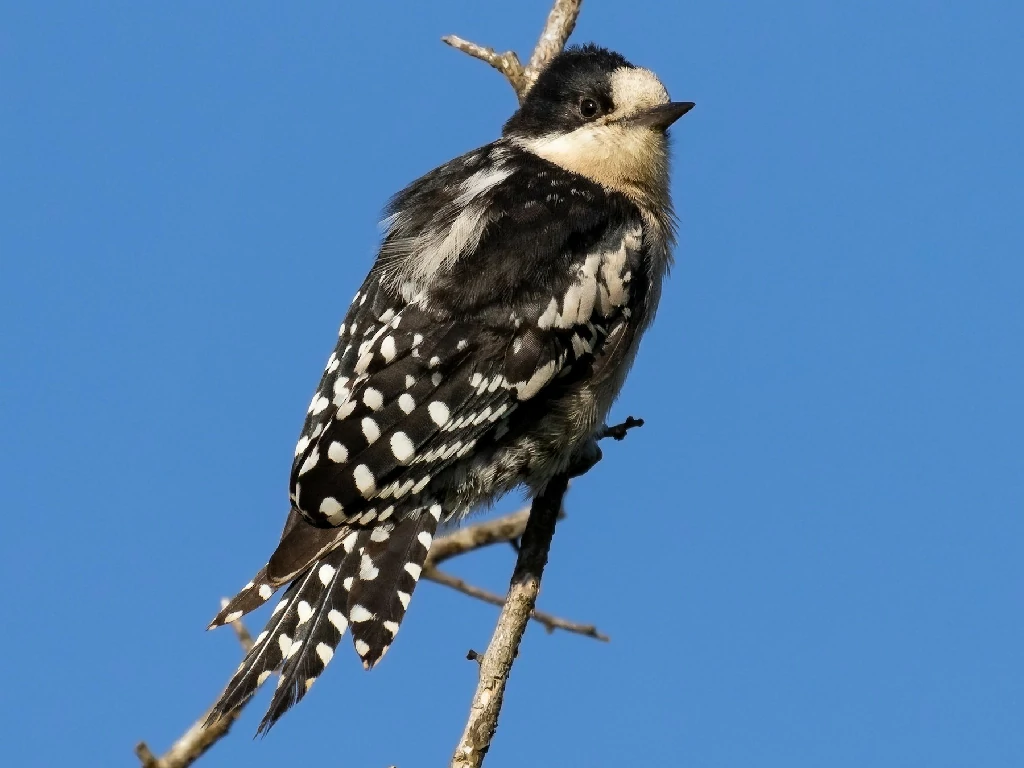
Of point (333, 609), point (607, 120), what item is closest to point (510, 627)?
point (333, 609)

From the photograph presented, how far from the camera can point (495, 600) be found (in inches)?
198

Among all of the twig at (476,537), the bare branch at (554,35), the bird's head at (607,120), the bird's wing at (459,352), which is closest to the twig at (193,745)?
the bird's wing at (459,352)

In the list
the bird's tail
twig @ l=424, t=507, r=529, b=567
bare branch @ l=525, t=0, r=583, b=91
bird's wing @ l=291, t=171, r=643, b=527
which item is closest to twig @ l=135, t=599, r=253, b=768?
the bird's tail

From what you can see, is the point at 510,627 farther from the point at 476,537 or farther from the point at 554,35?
the point at 554,35

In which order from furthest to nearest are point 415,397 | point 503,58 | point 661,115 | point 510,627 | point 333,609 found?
point 503,58
point 661,115
point 415,397
point 333,609
point 510,627

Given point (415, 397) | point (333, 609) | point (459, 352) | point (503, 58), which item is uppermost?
point (503, 58)

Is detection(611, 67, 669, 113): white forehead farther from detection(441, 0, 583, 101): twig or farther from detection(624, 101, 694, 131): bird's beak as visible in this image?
detection(441, 0, 583, 101): twig

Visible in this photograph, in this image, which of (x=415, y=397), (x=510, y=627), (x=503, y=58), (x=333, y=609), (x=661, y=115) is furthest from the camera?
(x=503, y=58)

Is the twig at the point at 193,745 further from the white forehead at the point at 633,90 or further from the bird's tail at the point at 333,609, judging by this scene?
the white forehead at the point at 633,90

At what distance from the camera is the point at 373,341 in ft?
15.5

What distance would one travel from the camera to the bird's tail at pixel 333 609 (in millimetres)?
4168

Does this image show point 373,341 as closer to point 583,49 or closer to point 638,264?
point 638,264

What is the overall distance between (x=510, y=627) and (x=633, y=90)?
2.41 meters

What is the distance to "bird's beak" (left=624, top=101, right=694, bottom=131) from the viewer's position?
5332 mm
